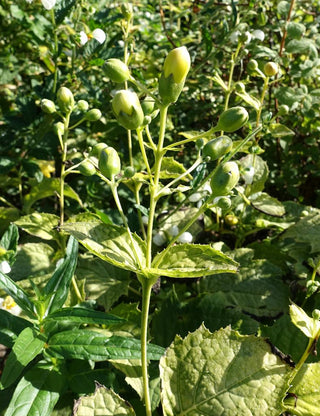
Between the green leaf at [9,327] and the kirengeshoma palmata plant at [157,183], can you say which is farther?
the green leaf at [9,327]

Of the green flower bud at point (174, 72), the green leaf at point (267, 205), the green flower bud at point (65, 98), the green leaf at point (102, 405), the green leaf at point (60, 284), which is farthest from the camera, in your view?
the green leaf at point (267, 205)

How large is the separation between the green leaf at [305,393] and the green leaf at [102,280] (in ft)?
1.80

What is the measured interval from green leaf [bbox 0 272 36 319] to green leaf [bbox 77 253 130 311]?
0.98 ft

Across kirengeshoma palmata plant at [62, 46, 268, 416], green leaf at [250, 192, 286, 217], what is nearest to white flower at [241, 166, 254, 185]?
green leaf at [250, 192, 286, 217]

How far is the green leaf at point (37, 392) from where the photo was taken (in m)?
0.81

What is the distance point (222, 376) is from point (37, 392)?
40 cm

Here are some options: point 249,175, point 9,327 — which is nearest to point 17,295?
point 9,327

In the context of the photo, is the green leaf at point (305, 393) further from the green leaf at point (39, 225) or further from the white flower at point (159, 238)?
the green leaf at point (39, 225)

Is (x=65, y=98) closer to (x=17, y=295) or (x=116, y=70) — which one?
(x=116, y=70)

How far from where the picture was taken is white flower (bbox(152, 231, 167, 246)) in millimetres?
1309

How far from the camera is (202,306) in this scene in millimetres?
1180

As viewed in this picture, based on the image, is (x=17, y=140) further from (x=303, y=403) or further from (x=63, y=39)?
(x=303, y=403)

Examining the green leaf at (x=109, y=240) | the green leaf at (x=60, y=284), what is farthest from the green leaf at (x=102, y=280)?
the green leaf at (x=109, y=240)

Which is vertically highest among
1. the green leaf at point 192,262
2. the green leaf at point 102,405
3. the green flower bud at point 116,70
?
the green flower bud at point 116,70
